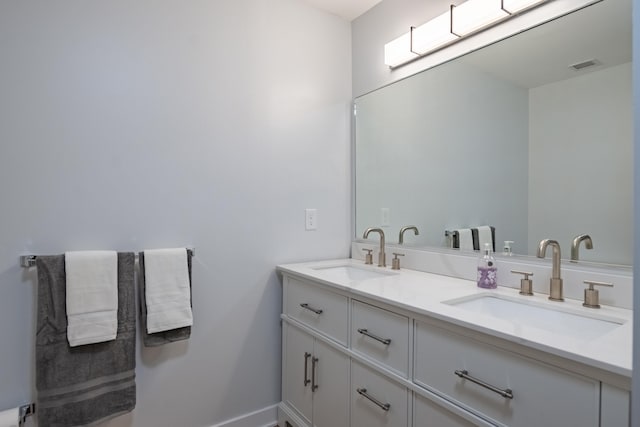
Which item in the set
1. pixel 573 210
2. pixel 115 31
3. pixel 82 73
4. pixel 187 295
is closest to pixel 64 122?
pixel 82 73

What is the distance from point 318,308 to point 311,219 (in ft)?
1.92

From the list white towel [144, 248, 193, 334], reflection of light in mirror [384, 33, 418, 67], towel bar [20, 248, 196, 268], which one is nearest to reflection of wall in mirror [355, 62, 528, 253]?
reflection of light in mirror [384, 33, 418, 67]

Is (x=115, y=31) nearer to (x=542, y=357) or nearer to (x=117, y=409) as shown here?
(x=117, y=409)

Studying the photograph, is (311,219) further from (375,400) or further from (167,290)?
(375,400)

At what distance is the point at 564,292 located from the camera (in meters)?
1.21

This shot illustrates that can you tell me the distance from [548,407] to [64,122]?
180 centimetres

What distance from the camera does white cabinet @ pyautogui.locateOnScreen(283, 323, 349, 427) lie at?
1409 mm

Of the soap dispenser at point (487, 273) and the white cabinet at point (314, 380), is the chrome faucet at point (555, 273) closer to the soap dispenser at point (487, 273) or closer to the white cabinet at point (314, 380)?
the soap dispenser at point (487, 273)

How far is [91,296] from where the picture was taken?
1296mm

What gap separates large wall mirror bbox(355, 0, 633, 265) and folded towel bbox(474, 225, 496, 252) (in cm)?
3

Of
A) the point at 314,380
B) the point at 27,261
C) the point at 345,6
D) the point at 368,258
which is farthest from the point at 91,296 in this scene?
the point at 345,6

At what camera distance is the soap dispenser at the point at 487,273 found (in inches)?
53.7

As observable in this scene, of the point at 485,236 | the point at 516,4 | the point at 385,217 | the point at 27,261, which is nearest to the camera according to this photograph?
the point at 27,261

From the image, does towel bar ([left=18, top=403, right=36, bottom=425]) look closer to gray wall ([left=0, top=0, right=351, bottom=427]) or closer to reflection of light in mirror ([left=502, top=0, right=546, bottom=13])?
gray wall ([left=0, top=0, right=351, bottom=427])
